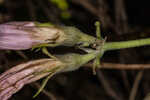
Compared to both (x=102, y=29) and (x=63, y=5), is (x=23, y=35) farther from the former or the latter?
(x=102, y=29)

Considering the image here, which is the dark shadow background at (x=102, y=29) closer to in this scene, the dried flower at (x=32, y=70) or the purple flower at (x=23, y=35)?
the dried flower at (x=32, y=70)

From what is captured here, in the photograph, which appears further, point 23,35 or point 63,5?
point 63,5

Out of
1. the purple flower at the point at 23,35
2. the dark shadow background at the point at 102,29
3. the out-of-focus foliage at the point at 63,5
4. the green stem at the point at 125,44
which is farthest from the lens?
the dark shadow background at the point at 102,29

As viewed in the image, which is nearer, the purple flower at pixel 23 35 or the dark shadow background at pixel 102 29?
the purple flower at pixel 23 35

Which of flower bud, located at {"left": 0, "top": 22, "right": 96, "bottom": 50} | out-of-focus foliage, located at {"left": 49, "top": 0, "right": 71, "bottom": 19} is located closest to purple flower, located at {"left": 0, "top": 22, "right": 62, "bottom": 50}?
flower bud, located at {"left": 0, "top": 22, "right": 96, "bottom": 50}

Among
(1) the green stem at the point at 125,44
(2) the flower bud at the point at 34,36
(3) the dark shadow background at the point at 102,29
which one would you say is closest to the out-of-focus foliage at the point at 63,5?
(3) the dark shadow background at the point at 102,29

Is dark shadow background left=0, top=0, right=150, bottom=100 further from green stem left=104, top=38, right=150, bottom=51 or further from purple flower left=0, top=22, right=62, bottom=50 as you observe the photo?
purple flower left=0, top=22, right=62, bottom=50

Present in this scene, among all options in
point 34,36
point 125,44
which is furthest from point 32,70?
point 125,44

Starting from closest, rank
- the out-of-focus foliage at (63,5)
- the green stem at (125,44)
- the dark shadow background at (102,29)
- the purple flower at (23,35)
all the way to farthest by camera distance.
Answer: the purple flower at (23,35) → the green stem at (125,44) → the out-of-focus foliage at (63,5) → the dark shadow background at (102,29)

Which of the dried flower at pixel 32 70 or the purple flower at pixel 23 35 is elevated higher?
the purple flower at pixel 23 35
